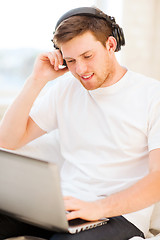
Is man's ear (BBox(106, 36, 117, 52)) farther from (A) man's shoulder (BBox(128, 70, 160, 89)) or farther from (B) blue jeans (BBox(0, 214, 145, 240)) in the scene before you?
(B) blue jeans (BBox(0, 214, 145, 240))

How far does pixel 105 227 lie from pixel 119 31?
0.80m

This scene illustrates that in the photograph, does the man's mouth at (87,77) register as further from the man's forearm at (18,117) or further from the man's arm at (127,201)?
the man's arm at (127,201)

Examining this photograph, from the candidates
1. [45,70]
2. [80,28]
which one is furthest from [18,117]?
[80,28]

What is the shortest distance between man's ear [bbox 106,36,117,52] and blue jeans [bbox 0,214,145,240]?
0.69m

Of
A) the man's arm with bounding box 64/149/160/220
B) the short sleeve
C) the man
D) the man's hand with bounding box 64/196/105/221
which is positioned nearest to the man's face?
the man

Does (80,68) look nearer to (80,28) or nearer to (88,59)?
(88,59)

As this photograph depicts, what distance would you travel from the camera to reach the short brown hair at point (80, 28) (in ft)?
4.55

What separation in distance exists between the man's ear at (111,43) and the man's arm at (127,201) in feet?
1.64

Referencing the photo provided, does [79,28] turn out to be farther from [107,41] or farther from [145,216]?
[145,216]

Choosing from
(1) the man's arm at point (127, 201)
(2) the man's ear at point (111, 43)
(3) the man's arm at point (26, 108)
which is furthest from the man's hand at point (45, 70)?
(1) the man's arm at point (127, 201)

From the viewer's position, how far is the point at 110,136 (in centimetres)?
146

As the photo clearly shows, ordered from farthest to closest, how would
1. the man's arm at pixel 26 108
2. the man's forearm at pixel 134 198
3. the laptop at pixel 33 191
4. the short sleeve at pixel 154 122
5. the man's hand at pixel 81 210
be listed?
the man's arm at pixel 26 108
the short sleeve at pixel 154 122
the man's forearm at pixel 134 198
the man's hand at pixel 81 210
the laptop at pixel 33 191

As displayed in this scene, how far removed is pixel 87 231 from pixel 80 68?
627 mm

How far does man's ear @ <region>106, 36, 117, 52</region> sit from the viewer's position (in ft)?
4.83
